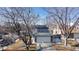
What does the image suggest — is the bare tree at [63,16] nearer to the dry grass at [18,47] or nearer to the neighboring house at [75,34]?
the neighboring house at [75,34]

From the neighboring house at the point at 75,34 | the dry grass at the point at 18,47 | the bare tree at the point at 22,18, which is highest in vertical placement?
the bare tree at the point at 22,18

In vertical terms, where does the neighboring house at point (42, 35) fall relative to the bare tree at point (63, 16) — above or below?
below

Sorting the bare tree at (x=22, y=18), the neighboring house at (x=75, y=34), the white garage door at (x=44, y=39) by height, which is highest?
the bare tree at (x=22, y=18)

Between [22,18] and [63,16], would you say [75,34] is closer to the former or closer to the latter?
[63,16]

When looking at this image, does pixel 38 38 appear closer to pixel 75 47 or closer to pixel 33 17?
pixel 33 17

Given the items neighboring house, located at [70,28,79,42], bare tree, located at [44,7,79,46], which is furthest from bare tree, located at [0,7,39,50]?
neighboring house, located at [70,28,79,42]

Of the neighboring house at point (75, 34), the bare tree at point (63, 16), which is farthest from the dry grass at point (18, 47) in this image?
the neighboring house at point (75, 34)

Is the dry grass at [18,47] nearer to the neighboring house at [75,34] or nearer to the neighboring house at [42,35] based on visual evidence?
the neighboring house at [42,35]

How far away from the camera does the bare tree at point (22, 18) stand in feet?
9.99

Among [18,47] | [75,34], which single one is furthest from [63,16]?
[18,47]

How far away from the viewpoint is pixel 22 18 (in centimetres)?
305

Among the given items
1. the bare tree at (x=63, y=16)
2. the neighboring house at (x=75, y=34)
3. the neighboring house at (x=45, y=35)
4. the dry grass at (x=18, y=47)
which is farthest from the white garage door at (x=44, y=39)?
the neighboring house at (x=75, y=34)

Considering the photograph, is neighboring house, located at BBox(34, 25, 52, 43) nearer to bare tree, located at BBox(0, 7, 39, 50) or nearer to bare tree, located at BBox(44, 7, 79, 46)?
bare tree, located at BBox(0, 7, 39, 50)

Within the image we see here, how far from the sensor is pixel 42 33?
9.96 ft
